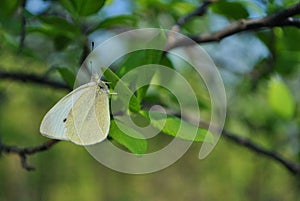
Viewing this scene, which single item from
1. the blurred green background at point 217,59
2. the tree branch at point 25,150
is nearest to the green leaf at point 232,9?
the blurred green background at point 217,59

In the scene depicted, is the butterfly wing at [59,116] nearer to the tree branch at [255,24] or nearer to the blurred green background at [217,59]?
the blurred green background at [217,59]

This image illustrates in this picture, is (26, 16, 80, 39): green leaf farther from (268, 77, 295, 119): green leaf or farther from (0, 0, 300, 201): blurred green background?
(268, 77, 295, 119): green leaf

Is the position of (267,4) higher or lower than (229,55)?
higher

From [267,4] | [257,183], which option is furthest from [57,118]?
[257,183]

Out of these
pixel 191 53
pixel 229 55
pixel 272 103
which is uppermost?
pixel 191 53

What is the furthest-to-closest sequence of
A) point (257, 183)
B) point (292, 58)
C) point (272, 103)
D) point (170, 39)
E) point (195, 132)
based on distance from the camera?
1. point (257, 183)
2. point (272, 103)
3. point (292, 58)
4. point (170, 39)
5. point (195, 132)

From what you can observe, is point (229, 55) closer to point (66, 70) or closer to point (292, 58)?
point (292, 58)

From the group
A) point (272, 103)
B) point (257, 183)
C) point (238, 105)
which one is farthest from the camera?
point (257, 183)

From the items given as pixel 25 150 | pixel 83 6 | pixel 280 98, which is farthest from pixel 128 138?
pixel 280 98
